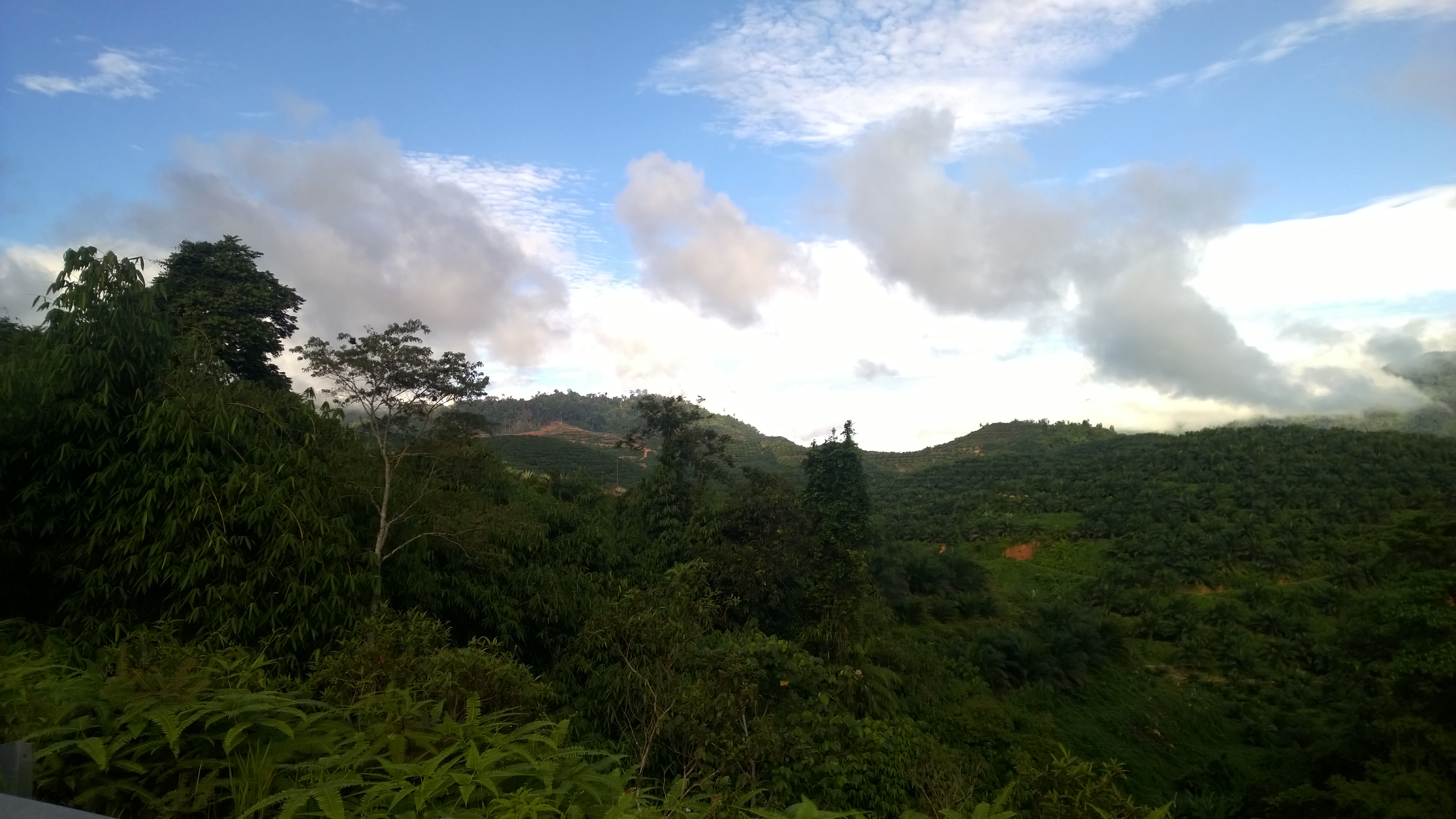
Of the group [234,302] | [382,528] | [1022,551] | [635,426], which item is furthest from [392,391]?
[635,426]

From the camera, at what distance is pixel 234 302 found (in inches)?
703

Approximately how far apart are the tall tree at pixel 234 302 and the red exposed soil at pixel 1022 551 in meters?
31.3

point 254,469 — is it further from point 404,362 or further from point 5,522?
point 404,362

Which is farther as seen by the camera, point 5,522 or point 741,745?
point 741,745

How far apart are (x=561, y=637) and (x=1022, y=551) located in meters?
29.9

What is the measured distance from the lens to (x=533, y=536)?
43.0 ft

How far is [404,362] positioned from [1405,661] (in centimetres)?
1468

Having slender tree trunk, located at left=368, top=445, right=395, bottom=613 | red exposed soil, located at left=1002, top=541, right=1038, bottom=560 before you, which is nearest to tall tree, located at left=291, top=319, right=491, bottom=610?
slender tree trunk, located at left=368, top=445, right=395, bottom=613

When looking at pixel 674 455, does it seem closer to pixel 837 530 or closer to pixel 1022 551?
pixel 837 530

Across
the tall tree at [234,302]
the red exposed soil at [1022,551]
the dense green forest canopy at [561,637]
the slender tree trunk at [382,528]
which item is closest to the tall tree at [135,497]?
the dense green forest canopy at [561,637]

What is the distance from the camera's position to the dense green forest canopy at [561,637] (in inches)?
111

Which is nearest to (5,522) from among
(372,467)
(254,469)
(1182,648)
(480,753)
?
(254,469)

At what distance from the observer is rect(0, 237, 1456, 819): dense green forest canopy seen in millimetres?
2812

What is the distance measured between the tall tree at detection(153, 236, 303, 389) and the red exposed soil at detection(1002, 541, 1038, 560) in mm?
31332
